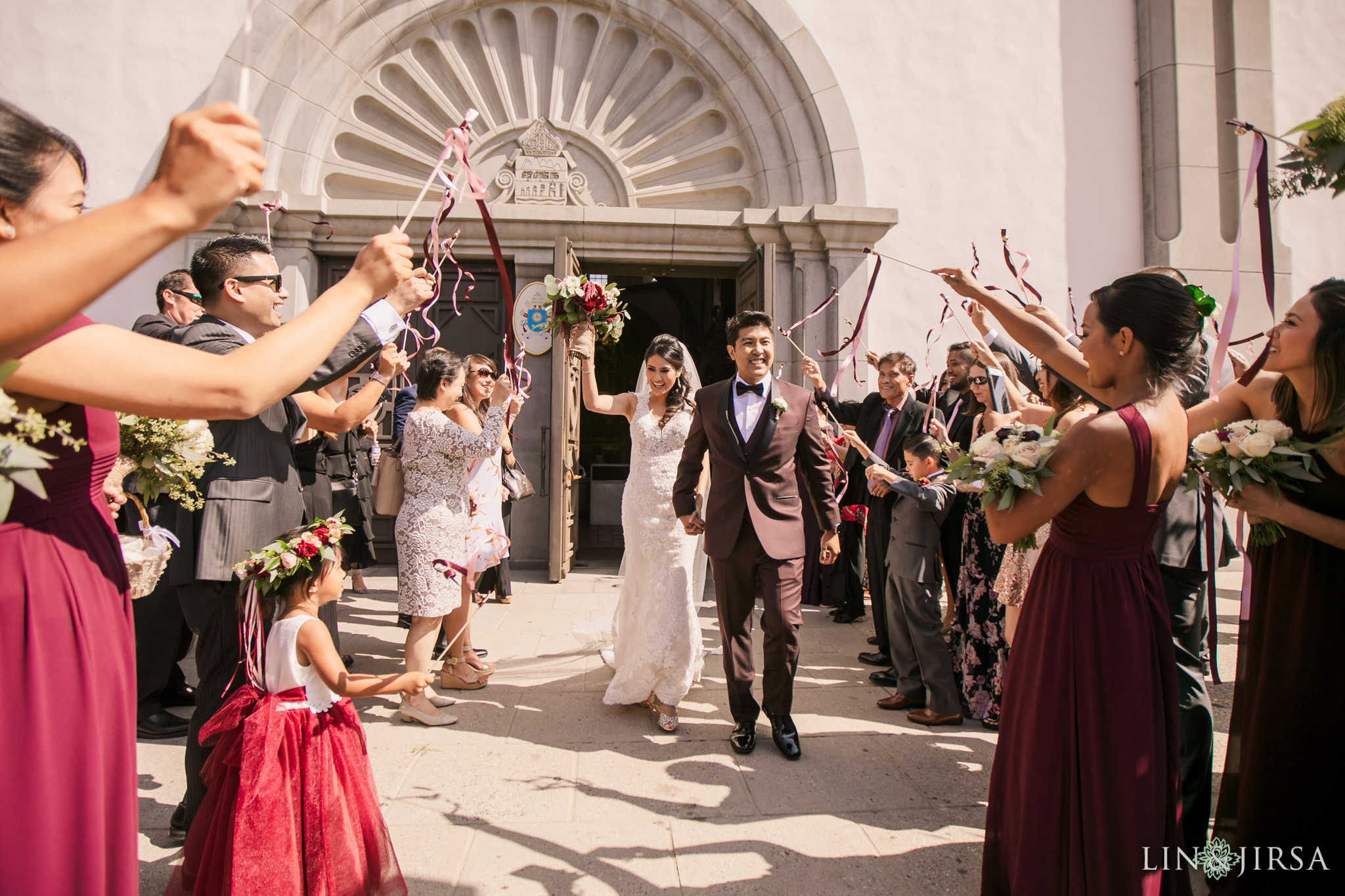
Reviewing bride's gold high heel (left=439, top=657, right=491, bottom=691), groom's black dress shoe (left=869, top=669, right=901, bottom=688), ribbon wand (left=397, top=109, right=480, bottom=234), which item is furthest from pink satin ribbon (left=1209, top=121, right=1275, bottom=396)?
bride's gold high heel (left=439, top=657, right=491, bottom=691)

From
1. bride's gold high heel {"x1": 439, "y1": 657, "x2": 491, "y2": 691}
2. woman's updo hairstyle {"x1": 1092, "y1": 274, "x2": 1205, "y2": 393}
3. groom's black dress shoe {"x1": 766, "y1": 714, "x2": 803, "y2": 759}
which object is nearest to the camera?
woman's updo hairstyle {"x1": 1092, "y1": 274, "x2": 1205, "y2": 393}

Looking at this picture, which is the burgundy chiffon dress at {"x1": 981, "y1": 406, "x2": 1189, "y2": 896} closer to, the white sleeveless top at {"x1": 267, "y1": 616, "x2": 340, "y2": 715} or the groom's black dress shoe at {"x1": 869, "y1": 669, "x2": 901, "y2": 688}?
the white sleeveless top at {"x1": 267, "y1": 616, "x2": 340, "y2": 715}

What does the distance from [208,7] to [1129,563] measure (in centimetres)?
883

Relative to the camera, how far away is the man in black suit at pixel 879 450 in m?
5.00

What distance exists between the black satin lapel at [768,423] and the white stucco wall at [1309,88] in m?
7.33

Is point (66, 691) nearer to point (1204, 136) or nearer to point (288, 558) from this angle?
point (288, 558)

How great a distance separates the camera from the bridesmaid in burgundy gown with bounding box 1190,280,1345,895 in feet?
7.28

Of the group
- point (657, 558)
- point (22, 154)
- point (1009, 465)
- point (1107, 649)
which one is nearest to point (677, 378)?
point (657, 558)

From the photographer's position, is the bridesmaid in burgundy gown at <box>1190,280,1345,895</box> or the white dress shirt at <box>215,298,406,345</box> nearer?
the bridesmaid in burgundy gown at <box>1190,280,1345,895</box>

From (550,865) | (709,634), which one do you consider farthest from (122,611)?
(709,634)

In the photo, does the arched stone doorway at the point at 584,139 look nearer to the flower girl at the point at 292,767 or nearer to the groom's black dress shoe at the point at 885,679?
the groom's black dress shoe at the point at 885,679

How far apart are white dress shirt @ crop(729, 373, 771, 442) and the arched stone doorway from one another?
11.4ft

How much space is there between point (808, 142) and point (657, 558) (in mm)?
5237

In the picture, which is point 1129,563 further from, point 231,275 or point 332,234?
point 332,234
